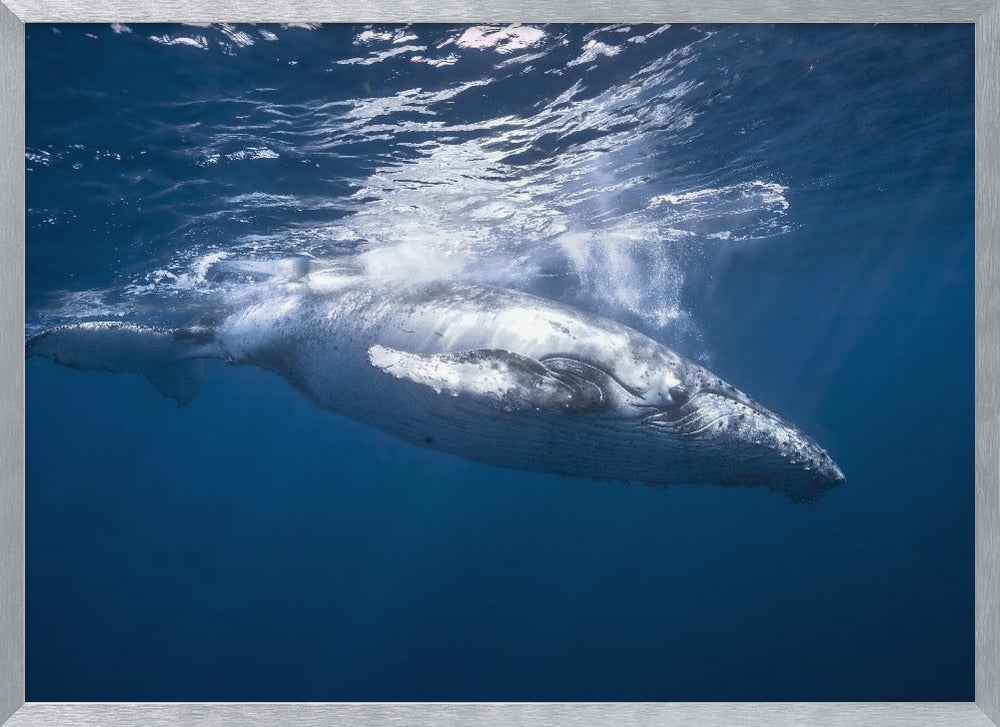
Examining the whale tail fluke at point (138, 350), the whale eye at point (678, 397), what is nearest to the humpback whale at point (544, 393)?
the whale eye at point (678, 397)

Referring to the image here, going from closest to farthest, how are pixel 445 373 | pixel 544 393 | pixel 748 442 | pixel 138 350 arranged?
pixel 445 373 < pixel 544 393 < pixel 748 442 < pixel 138 350

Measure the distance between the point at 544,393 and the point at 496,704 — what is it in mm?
2576

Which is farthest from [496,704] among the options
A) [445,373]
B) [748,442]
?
[748,442]

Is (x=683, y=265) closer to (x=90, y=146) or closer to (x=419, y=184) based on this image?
(x=419, y=184)

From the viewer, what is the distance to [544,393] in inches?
192

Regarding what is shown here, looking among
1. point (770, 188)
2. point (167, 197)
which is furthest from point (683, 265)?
point (167, 197)

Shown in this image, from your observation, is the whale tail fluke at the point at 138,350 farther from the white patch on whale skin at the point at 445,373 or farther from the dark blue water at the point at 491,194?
the white patch on whale skin at the point at 445,373

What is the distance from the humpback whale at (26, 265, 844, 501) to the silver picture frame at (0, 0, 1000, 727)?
1.08 meters

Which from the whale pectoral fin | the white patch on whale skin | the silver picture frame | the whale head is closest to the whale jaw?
the whale head

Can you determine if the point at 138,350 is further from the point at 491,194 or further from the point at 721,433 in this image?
the point at 721,433

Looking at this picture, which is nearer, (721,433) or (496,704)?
(496,704)

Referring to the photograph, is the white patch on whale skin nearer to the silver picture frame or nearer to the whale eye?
the whale eye

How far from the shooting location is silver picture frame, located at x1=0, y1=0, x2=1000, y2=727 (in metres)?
4.70

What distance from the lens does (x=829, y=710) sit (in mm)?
4754
